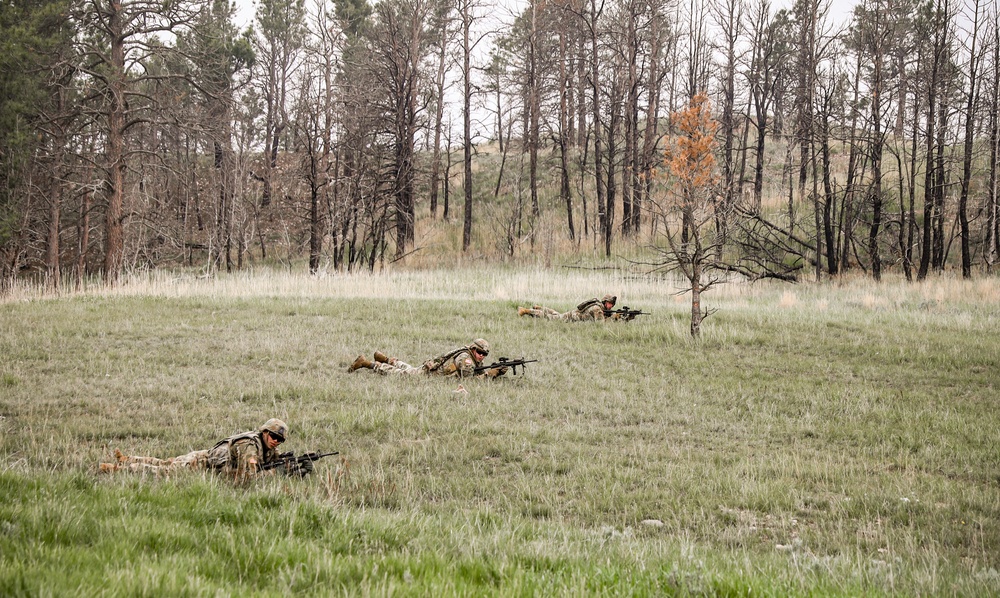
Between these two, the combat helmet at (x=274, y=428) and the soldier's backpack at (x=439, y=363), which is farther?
the soldier's backpack at (x=439, y=363)

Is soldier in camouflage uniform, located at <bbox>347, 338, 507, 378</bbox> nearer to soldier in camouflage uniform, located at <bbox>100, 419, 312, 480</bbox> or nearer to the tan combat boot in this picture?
the tan combat boot

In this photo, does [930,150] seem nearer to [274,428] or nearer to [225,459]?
[274,428]

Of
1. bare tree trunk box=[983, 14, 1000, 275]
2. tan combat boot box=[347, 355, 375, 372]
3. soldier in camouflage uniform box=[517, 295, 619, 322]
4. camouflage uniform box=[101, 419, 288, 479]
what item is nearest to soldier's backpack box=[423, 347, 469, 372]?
tan combat boot box=[347, 355, 375, 372]

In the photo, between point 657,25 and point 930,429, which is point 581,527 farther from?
point 657,25

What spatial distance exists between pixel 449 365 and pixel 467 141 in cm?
2358

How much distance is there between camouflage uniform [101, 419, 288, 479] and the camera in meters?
4.98

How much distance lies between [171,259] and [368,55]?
14.8 metres

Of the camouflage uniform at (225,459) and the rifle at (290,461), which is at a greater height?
the camouflage uniform at (225,459)

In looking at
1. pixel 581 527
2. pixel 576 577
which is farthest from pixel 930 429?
pixel 576 577

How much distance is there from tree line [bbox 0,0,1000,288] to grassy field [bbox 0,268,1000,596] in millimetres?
3932

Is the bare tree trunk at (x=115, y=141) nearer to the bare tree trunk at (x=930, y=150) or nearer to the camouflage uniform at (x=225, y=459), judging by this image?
the camouflage uniform at (x=225, y=459)

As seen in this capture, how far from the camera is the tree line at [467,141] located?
2034 cm

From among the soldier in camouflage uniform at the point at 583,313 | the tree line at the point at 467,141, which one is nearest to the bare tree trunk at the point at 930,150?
the tree line at the point at 467,141

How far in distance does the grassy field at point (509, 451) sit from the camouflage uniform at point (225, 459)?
1.31 ft
